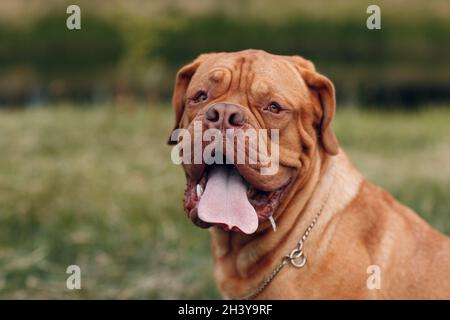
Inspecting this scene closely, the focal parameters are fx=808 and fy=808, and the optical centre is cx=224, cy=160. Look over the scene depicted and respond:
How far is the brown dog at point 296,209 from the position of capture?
377 centimetres

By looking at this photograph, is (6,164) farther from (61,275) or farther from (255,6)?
(255,6)

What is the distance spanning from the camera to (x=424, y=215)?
6059mm

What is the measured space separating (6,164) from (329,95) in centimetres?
416

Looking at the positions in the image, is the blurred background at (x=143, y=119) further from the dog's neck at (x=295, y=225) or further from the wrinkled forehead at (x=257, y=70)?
the wrinkled forehead at (x=257, y=70)

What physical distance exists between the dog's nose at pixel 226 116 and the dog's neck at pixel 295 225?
517 mm

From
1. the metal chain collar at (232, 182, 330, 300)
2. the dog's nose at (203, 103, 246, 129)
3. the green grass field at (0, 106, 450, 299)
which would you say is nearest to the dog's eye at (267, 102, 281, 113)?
the dog's nose at (203, 103, 246, 129)

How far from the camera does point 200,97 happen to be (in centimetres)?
399

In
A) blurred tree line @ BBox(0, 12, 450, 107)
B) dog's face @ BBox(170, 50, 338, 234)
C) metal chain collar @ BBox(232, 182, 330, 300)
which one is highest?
blurred tree line @ BBox(0, 12, 450, 107)

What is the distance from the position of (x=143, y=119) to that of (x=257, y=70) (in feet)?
19.1

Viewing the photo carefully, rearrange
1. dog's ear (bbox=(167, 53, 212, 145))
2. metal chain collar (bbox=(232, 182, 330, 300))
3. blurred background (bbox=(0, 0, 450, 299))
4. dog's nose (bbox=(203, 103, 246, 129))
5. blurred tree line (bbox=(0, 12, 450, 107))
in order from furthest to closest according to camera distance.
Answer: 1. blurred tree line (bbox=(0, 12, 450, 107))
2. blurred background (bbox=(0, 0, 450, 299))
3. dog's ear (bbox=(167, 53, 212, 145))
4. metal chain collar (bbox=(232, 182, 330, 300))
5. dog's nose (bbox=(203, 103, 246, 129))

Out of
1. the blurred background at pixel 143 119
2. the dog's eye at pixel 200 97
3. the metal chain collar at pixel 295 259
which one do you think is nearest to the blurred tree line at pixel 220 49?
the blurred background at pixel 143 119

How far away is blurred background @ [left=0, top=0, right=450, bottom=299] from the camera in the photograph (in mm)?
5863

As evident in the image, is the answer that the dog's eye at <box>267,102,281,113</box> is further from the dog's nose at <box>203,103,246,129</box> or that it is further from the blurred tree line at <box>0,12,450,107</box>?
the blurred tree line at <box>0,12,450,107</box>
